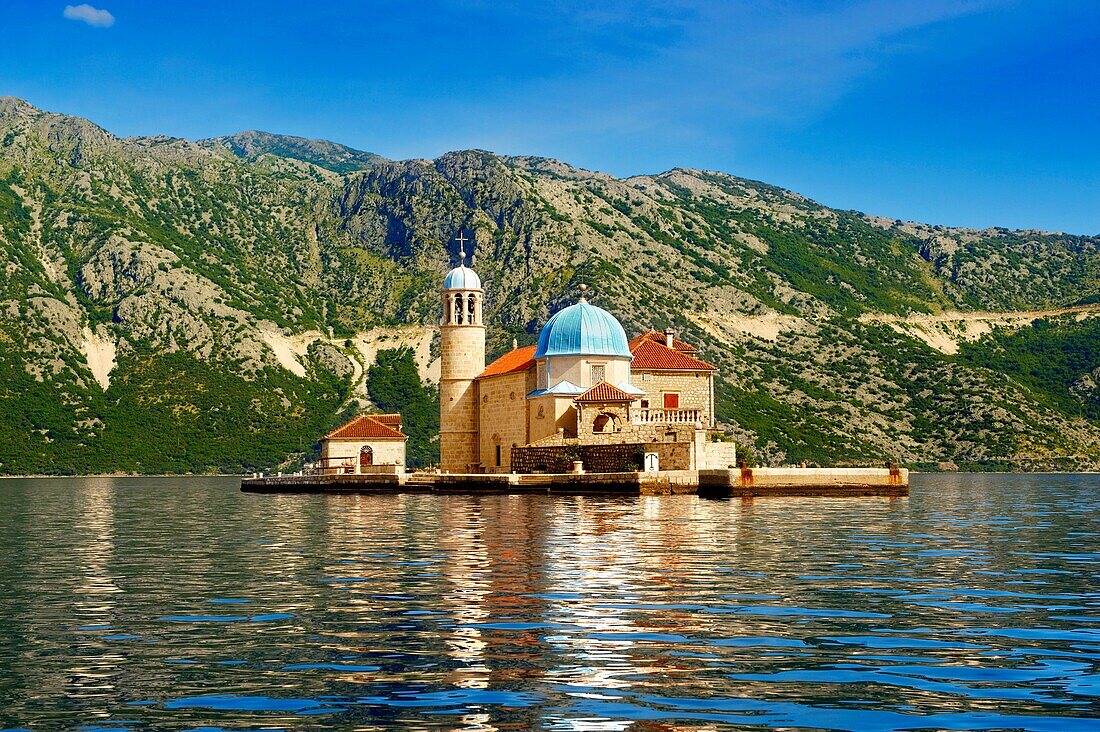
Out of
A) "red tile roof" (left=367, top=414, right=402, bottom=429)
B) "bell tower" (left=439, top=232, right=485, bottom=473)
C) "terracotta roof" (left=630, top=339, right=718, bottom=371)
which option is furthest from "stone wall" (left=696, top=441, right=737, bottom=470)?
"red tile roof" (left=367, top=414, right=402, bottom=429)

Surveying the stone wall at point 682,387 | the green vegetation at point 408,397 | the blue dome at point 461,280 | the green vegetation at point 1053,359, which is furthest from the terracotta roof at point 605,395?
the green vegetation at point 1053,359

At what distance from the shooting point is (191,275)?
170375 millimetres

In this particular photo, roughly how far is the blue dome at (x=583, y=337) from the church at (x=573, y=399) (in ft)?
0.19

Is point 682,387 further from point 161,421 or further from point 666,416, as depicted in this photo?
point 161,421

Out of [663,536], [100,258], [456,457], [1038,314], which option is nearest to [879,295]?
[1038,314]

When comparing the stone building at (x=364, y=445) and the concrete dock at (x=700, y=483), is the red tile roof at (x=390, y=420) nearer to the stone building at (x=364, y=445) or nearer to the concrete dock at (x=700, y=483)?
→ the stone building at (x=364, y=445)

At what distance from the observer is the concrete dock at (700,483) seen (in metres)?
57.3

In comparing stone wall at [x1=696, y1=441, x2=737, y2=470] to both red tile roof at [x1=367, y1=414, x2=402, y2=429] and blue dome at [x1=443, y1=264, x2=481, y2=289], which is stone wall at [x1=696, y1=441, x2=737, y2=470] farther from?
red tile roof at [x1=367, y1=414, x2=402, y2=429]

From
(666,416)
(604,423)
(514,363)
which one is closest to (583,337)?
(604,423)

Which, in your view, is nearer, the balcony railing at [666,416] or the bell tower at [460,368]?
the balcony railing at [666,416]

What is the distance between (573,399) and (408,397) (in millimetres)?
94865

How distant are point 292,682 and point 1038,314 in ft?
660

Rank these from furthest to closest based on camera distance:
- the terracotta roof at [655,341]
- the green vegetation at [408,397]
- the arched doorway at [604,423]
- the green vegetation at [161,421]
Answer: the green vegetation at [408,397], the green vegetation at [161,421], the terracotta roof at [655,341], the arched doorway at [604,423]

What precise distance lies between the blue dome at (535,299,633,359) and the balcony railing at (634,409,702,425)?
3967 millimetres
